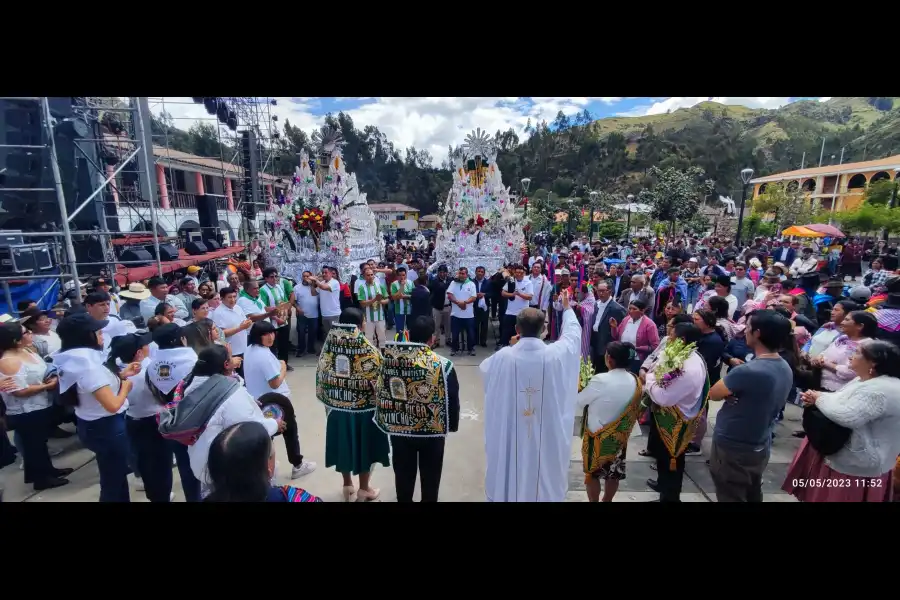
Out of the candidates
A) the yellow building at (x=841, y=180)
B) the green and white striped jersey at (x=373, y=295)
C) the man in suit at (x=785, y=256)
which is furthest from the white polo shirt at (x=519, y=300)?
the yellow building at (x=841, y=180)

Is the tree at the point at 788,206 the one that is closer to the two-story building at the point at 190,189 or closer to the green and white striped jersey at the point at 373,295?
the two-story building at the point at 190,189

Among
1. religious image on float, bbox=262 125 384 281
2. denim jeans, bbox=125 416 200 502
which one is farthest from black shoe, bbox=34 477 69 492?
religious image on float, bbox=262 125 384 281

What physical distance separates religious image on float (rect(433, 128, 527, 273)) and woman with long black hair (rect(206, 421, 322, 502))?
9.60 m

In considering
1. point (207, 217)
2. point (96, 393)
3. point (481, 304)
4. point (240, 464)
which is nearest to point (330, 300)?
point (481, 304)

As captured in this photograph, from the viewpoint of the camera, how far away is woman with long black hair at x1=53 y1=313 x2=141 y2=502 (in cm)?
275

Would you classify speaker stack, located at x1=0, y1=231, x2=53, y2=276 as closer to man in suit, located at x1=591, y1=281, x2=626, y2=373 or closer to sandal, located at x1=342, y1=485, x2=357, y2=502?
sandal, located at x1=342, y1=485, x2=357, y2=502

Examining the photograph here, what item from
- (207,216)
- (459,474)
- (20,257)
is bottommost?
(459,474)

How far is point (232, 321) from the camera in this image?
16.0ft

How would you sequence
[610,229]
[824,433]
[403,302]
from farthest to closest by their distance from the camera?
[610,229]
[403,302]
[824,433]

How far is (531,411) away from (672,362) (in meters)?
1.01

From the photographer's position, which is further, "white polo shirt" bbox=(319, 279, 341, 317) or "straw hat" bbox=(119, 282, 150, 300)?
"white polo shirt" bbox=(319, 279, 341, 317)

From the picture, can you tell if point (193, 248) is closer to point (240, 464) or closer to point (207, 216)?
point (207, 216)

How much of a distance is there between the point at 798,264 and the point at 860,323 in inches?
356

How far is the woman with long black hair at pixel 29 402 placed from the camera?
3127 mm
